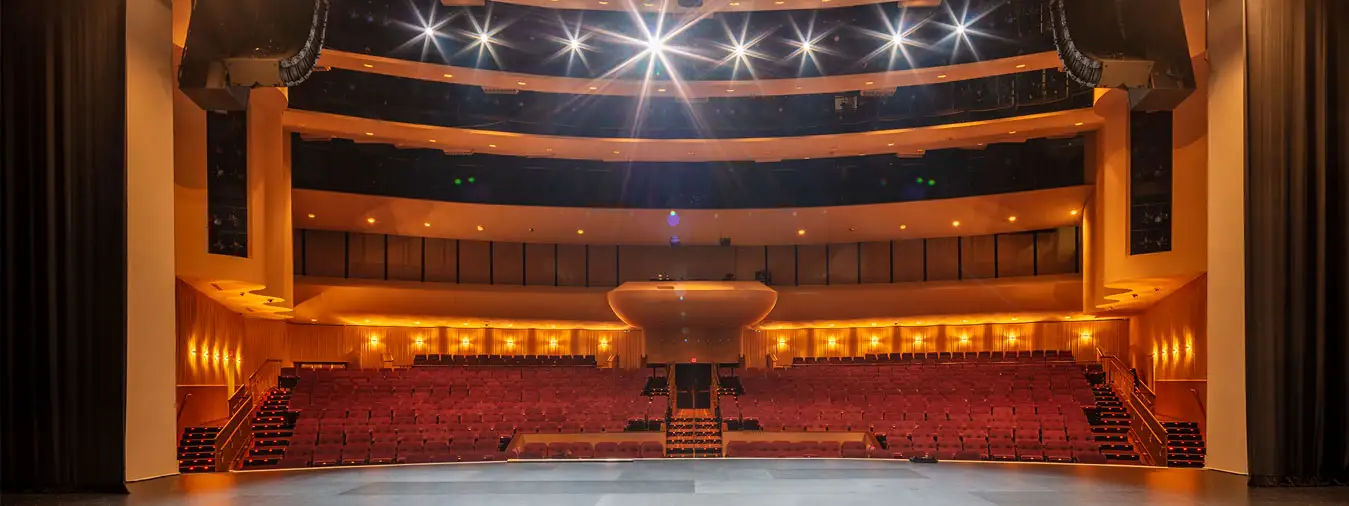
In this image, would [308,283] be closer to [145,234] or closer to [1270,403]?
[145,234]

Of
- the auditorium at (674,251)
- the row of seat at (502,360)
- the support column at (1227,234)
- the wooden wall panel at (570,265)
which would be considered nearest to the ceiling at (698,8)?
the auditorium at (674,251)

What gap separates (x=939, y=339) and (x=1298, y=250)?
22.8m

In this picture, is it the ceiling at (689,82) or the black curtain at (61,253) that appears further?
the ceiling at (689,82)

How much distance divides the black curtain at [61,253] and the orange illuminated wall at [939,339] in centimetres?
2533

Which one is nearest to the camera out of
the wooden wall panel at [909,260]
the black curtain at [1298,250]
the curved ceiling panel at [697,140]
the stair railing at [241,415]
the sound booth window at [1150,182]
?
the black curtain at [1298,250]

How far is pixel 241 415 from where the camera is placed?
869 inches

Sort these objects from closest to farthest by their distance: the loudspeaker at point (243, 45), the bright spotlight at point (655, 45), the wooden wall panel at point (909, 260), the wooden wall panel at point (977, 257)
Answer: the loudspeaker at point (243, 45)
the bright spotlight at point (655, 45)
the wooden wall panel at point (977, 257)
the wooden wall panel at point (909, 260)

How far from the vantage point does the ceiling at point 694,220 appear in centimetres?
2767

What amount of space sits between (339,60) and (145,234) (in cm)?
1158

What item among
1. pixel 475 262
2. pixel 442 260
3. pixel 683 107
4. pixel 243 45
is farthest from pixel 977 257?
pixel 243 45

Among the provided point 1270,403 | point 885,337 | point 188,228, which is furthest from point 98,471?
point 885,337

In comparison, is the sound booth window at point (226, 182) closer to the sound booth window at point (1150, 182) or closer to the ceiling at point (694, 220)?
the ceiling at point (694, 220)

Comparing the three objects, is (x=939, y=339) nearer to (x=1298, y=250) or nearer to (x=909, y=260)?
(x=909, y=260)

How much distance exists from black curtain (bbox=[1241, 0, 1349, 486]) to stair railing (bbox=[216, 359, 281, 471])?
1788cm
